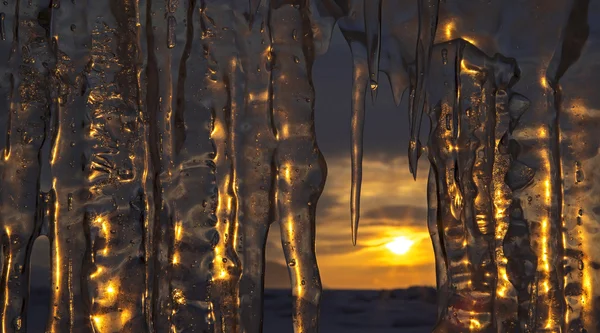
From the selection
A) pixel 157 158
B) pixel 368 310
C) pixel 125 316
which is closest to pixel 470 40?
pixel 157 158

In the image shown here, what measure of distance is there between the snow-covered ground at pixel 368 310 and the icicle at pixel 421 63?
3.28 ft

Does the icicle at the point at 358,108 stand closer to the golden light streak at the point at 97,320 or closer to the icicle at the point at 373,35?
the icicle at the point at 373,35

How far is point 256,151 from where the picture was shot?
1.64 metres

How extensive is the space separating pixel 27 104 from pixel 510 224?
0.98 m

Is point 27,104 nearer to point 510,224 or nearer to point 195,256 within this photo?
point 195,256

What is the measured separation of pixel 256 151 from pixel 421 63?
1.15 ft

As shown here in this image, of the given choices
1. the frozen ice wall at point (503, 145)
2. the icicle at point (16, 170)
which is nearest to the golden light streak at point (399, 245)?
the frozen ice wall at point (503, 145)

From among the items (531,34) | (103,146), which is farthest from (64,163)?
(531,34)

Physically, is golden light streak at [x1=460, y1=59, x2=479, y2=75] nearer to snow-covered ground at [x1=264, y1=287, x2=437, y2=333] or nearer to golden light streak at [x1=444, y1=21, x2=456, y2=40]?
golden light streak at [x1=444, y1=21, x2=456, y2=40]

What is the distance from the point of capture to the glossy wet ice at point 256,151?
160 cm

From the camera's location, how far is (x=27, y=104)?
1.73 m

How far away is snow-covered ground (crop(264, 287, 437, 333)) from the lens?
8.24 feet

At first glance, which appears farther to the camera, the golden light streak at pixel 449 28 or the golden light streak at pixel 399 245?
the golden light streak at pixel 399 245

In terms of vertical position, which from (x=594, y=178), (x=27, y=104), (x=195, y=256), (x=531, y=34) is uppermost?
(x=531, y=34)
